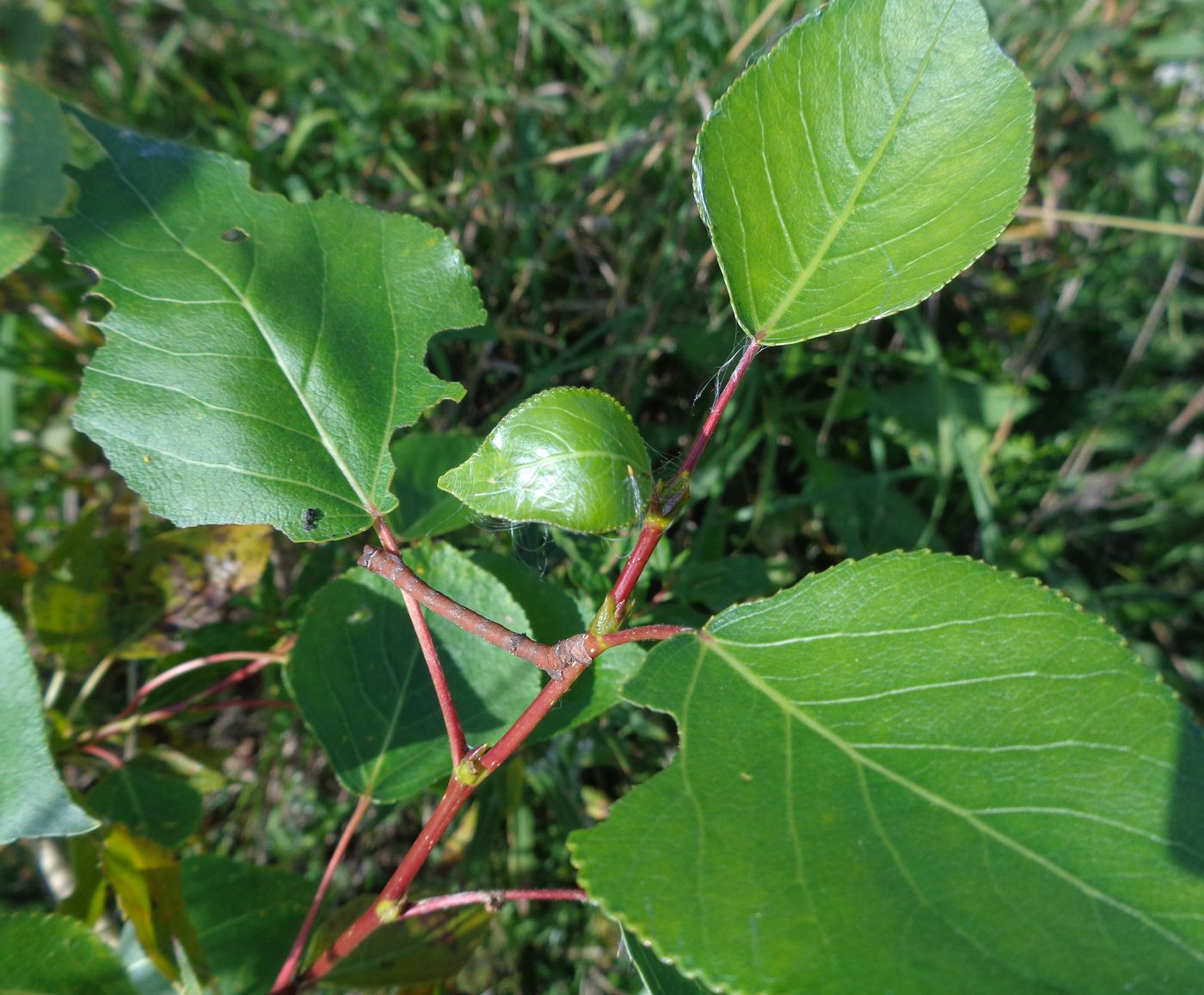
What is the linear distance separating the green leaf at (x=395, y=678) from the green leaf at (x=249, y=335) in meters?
0.21

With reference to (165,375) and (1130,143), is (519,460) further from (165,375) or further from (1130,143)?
(1130,143)

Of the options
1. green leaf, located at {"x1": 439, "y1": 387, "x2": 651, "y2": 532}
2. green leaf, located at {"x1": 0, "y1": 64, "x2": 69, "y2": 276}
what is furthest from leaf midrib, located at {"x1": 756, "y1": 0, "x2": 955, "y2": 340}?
green leaf, located at {"x1": 0, "y1": 64, "x2": 69, "y2": 276}

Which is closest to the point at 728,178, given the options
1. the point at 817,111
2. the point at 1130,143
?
the point at 817,111

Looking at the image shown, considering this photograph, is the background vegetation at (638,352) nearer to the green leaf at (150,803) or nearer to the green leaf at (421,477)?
the green leaf at (150,803)

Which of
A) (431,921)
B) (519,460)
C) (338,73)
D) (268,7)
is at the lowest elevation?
(431,921)

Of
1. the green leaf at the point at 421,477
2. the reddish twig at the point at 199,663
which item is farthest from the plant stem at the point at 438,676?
the reddish twig at the point at 199,663

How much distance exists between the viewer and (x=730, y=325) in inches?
78.5

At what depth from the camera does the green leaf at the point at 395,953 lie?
1228 millimetres

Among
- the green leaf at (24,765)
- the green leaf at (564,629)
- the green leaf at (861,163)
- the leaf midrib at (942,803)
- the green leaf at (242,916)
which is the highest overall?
the green leaf at (861,163)

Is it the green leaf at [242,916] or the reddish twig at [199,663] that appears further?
the reddish twig at [199,663]

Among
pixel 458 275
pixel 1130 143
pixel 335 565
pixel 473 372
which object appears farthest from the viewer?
pixel 1130 143

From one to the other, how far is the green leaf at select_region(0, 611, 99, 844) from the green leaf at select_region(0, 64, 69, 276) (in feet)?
1.74

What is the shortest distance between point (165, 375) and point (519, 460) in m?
0.53

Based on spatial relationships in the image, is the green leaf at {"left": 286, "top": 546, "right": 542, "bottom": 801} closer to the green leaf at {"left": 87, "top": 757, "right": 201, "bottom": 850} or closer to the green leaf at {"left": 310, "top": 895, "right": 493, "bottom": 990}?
the green leaf at {"left": 310, "top": 895, "right": 493, "bottom": 990}
